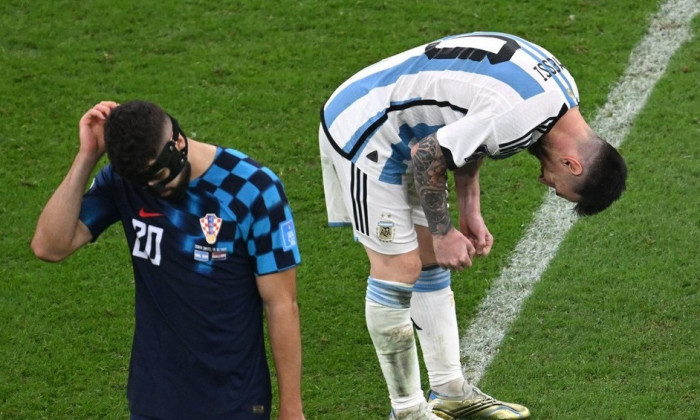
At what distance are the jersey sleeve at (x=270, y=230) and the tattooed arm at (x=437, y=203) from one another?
34.3 inches

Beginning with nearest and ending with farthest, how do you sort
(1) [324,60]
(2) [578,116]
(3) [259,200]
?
(3) [259,200] → (2) [578,116] → (1) [324,60]

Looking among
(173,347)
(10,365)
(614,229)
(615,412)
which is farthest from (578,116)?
(10,365)

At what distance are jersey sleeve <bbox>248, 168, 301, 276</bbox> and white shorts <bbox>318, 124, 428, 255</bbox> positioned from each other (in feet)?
3.58

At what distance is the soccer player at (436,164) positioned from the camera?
4387 mm

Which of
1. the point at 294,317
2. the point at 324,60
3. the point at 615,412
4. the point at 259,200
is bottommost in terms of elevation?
the point at 615,412

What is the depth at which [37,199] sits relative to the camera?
281 inches

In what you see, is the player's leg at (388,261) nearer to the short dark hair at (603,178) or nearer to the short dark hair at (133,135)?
the short dark hair at (603,178)

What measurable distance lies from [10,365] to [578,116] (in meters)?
Result: 2.96

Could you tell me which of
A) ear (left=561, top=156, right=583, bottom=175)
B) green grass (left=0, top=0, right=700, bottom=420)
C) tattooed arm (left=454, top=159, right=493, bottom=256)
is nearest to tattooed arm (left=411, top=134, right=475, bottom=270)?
tattooed arm (left=454, top=159, right=493, bottom=256)

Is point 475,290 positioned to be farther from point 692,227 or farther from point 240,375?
point 240,375

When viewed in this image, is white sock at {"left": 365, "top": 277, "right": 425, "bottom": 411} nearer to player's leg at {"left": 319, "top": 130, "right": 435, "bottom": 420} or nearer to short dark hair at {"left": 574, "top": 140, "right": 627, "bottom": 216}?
player's leg at {"left": 319, "top": 130, "right": 435, "bottom": 420}

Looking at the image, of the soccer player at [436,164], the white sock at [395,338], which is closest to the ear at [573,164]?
the soccer player at [436,164]

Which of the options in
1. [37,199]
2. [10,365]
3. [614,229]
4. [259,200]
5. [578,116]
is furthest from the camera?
[37,199]

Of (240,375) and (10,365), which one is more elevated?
(240,375)
